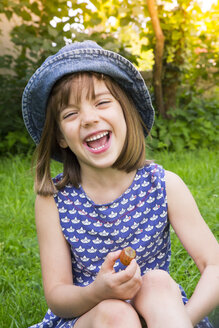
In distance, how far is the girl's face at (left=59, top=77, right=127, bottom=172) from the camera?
1.74 m

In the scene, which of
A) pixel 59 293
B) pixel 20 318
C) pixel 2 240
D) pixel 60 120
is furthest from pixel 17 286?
pixel 60 120

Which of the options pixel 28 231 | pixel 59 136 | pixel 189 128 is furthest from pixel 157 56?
pixel 59 136

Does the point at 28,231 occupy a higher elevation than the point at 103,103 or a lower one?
lower

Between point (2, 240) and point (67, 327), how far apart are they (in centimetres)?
153

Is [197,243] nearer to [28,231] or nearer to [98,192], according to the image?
[98,192]

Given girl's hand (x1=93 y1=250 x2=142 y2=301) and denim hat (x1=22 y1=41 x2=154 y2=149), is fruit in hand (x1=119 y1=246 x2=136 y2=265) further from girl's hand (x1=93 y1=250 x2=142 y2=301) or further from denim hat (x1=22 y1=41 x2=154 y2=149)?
denim hat (x1=22 y1=41 x2=154 y2=149)

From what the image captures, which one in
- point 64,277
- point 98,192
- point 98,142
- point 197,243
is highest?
point 98,142

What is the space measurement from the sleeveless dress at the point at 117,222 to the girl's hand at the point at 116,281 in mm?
313

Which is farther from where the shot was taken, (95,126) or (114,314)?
(95,126)

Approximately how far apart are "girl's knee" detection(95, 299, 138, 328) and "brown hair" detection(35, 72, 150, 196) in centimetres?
54

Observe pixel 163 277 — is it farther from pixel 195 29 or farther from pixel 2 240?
pixel 195 29

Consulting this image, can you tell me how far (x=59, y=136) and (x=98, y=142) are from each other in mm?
221

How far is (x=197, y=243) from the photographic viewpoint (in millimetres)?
1786

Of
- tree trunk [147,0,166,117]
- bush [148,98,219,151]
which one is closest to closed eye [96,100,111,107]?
bush [148,98,219,151]
